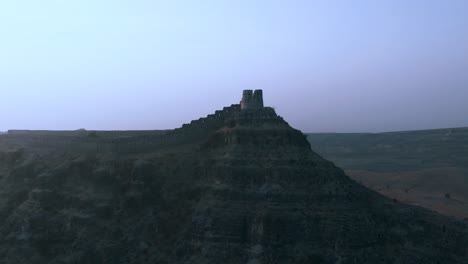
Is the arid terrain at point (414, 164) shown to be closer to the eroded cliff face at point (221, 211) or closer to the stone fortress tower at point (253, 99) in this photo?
the eroded cliff face at point (221, 211)

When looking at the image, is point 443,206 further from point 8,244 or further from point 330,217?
point 8,244

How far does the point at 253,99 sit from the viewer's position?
50.9 m

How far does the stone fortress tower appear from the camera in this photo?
50906 millimetres

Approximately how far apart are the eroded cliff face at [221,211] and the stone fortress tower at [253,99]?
1428 millimetres

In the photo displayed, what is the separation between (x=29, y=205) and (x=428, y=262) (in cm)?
3477

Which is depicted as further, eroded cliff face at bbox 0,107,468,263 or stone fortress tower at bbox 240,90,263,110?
stone fortress tower at bbox 240,90,263,110

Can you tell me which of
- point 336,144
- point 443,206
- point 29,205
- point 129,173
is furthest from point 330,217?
point 336,144

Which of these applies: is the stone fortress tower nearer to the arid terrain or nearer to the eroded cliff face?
the eroded cliff face

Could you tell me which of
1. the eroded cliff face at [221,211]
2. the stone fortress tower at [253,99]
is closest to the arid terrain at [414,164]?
the eroded cliff face at [221,211]

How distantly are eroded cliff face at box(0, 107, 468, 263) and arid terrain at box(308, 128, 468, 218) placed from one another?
4281 cm

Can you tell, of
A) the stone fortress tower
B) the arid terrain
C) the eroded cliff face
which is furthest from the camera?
the arid terrain

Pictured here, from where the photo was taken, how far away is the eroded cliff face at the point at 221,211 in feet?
133

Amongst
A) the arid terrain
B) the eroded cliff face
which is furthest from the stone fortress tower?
the arid terrain

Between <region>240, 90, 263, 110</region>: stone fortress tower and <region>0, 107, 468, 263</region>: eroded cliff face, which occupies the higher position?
<region>240, 90, 263, 110</region>: stone fortress tower
